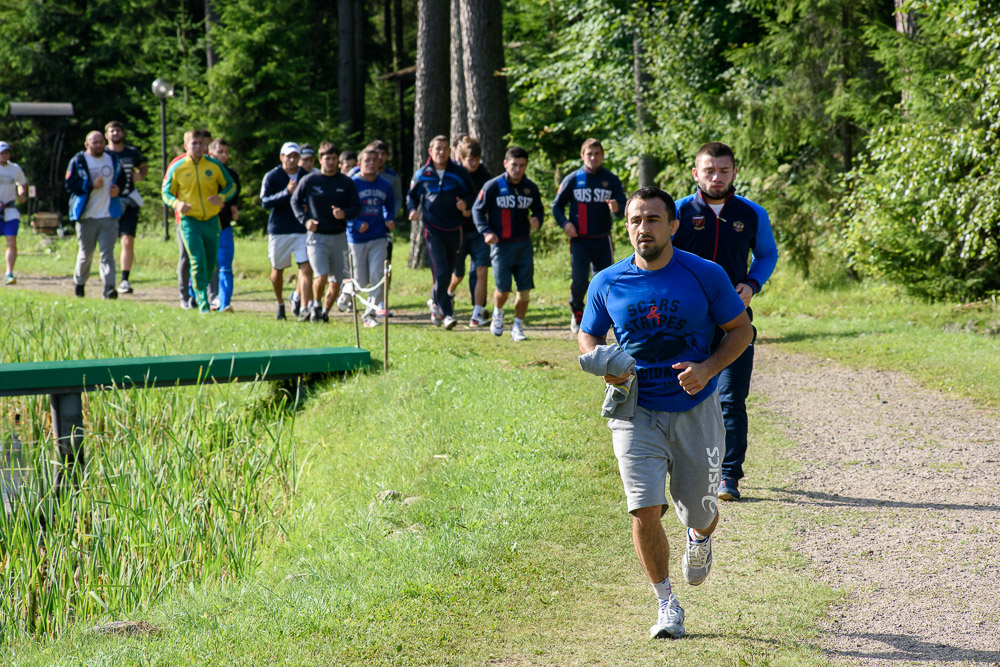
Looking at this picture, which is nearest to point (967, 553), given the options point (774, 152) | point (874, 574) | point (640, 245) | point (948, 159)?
point (874, 574)

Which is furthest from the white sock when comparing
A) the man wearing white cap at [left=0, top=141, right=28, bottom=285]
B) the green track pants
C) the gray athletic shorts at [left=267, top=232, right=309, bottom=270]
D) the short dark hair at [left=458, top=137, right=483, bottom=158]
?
the man wearing white cap at [left=0, top=141, right=28, bottom=285]

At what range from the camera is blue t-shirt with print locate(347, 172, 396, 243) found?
12.8 m

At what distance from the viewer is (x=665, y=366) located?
441cm

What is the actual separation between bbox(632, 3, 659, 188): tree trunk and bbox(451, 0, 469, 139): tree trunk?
10.6 feet

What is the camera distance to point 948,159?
11898mm

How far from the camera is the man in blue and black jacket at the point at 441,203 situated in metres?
12.4

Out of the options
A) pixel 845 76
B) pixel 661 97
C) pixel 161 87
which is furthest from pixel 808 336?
pixel 161 87

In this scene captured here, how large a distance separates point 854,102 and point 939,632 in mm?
12613

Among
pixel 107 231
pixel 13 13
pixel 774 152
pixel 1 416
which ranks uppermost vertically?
pixel 13 13

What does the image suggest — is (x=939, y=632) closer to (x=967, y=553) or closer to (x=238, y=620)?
(x=967, y=553)

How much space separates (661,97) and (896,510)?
13891 millimetres

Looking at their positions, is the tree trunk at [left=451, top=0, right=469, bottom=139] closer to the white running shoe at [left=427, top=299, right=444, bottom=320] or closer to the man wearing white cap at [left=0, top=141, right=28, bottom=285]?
the white running shoe at [left=427, top=299, right=444, bottom=320]

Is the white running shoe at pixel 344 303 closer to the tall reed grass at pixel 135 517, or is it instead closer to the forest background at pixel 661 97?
the tall reed grass at pixel 135 517

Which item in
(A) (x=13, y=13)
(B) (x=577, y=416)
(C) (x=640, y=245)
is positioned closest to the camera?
(C) (x=640, y=245)
